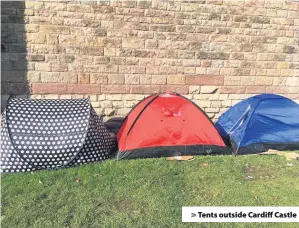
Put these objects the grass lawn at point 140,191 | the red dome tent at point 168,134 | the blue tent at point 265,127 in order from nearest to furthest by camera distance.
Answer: the grass lawn at point 140,191
the red dome tent at point 168,134
the blue tent at point 265,127

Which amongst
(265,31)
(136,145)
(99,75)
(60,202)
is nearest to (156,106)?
(136,145)

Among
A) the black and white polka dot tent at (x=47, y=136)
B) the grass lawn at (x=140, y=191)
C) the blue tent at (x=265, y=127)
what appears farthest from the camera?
the blue tent at (x=265, y=127)

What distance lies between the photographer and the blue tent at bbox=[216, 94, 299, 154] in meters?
4.68

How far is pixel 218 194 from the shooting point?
11.4 feet

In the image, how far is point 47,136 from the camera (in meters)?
3.98

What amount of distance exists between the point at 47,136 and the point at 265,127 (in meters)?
3.38

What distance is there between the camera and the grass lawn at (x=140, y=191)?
296cm

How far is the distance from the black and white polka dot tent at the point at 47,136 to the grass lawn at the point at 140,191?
0.16 metres

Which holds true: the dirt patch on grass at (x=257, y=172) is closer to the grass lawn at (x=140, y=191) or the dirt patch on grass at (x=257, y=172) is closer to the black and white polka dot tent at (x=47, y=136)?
the grass lawn at (x=140, y=191)
